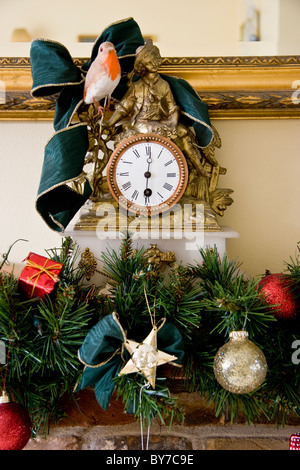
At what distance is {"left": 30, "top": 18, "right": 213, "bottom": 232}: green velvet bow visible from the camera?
2.12 ft

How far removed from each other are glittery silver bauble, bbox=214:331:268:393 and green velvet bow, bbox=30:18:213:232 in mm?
346

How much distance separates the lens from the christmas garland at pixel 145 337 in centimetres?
52

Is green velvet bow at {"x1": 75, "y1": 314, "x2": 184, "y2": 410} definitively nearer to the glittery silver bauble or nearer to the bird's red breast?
the glittery silver bauble

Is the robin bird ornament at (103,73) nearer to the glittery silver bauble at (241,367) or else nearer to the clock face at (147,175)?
the clock face at (147,175)

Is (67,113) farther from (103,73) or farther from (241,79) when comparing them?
(241,79)

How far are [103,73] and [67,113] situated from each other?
107 mm

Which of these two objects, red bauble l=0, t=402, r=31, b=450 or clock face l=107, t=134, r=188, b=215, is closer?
red bauble l=0, t=402, r=31, b=450

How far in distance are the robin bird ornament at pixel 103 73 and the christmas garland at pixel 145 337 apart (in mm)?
252

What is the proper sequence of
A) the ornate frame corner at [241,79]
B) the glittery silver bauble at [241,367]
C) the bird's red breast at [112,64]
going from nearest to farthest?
the glittery silver bauble at [241,367] → the bird's red breast at [112,64] → the ornate frame corner at [241,79]

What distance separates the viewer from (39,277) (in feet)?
1.94

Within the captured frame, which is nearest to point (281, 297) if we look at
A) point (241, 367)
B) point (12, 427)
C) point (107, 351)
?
point (241, 367)

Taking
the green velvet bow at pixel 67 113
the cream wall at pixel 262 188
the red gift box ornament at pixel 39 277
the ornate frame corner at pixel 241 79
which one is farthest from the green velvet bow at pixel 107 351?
the ornate frame corner at pixel 241 79

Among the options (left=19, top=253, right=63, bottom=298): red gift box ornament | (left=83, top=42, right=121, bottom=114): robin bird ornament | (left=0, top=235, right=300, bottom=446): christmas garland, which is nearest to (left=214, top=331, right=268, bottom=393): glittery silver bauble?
(left=0, top=235, right=300, bottom=446): christmas garland
